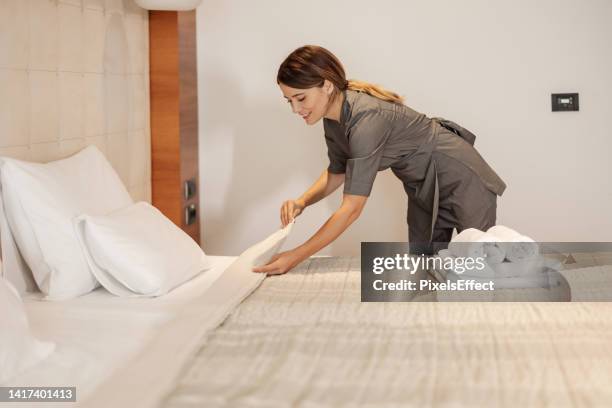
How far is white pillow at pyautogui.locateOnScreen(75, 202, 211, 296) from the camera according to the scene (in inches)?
99.6

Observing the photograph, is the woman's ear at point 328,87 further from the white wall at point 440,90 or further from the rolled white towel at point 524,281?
the white wall at point 440,90

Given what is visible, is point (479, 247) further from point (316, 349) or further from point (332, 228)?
point (316, 349)

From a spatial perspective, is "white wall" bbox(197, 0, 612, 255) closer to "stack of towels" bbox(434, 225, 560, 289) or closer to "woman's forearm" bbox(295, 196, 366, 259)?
"woman's forearm" bbox(295, 196, 366, 259)

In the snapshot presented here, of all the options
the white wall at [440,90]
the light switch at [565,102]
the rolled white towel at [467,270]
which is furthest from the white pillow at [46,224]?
the light switch at [565,102]

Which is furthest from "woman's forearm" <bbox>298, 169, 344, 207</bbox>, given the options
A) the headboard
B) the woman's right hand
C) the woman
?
the headboard

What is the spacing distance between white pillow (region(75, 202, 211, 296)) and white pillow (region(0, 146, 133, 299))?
0.13 feet

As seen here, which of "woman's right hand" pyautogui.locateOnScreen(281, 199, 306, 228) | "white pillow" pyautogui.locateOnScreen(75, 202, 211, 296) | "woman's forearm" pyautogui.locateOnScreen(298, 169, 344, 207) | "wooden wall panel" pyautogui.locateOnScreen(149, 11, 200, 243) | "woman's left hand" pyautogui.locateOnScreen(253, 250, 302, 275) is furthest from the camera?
"wooden wall panel" pyautogui.locateOnScreen(149, 11, 200, 243)

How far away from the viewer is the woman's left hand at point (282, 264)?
273 centimetres

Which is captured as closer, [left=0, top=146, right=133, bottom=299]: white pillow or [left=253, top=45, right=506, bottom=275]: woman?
[left=0, top=146, right=133, bottom=299]: white pillow

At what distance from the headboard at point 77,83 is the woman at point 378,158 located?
694 millimetres

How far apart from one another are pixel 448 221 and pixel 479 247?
857 millimetres

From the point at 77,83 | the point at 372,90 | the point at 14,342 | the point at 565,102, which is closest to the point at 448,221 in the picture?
the point at 372,90

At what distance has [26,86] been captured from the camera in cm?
260

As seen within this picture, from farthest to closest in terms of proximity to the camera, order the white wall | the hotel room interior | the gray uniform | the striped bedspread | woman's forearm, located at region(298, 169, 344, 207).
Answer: the white wall < woman's forearm, located at region(298, 169, 344, 207) < the gray uniform < the hotel room interior < the striped bedspread
